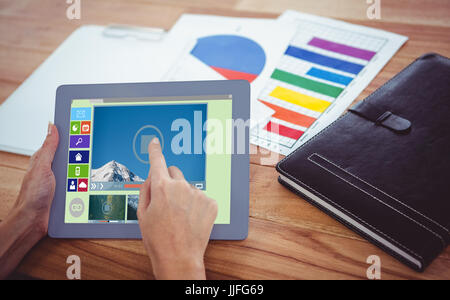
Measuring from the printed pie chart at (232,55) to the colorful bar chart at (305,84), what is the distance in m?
0.06

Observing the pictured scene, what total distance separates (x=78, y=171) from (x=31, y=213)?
0.11m

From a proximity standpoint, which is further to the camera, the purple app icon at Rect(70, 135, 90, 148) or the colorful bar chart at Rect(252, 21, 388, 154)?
the colorful bar chart at Rect(252, 21, 388, 154)

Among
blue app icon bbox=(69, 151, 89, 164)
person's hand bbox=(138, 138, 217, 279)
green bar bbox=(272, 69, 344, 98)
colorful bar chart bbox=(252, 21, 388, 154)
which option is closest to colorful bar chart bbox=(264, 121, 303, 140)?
colorful bar chart bbox=(252, 21, 388, 154)

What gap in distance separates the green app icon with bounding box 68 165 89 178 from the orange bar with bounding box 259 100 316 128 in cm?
40

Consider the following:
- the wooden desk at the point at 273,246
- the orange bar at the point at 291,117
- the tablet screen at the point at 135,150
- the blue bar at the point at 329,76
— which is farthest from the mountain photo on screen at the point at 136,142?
the blue bar at the point at 329,76

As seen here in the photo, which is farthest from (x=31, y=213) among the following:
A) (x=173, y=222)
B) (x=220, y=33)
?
(x=220, y=33)

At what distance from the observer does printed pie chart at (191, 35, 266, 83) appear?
3.25 feet

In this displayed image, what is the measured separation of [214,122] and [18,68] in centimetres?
69

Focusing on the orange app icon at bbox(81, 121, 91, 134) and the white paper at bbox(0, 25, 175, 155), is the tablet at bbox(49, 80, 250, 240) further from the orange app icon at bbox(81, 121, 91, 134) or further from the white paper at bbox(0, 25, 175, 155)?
the white paper at bbox(0, 25, 175, 155)

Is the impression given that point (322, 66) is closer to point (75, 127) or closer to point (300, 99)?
point (300, 99)

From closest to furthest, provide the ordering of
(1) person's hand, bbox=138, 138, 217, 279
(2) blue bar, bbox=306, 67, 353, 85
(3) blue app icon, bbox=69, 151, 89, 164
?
(1) person's hand, bbox=138, 138, 217, 279
(3) blue app icon, bbox=69, 151, 89, 164
(2) blue bar, bbox=306, 67, 353, 85

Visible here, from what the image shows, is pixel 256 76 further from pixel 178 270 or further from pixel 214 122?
pixel 178 270

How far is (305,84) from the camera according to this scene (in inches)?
37.0

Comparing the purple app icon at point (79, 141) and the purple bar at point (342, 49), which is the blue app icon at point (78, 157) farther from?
the purple bar at point (342, 49)
